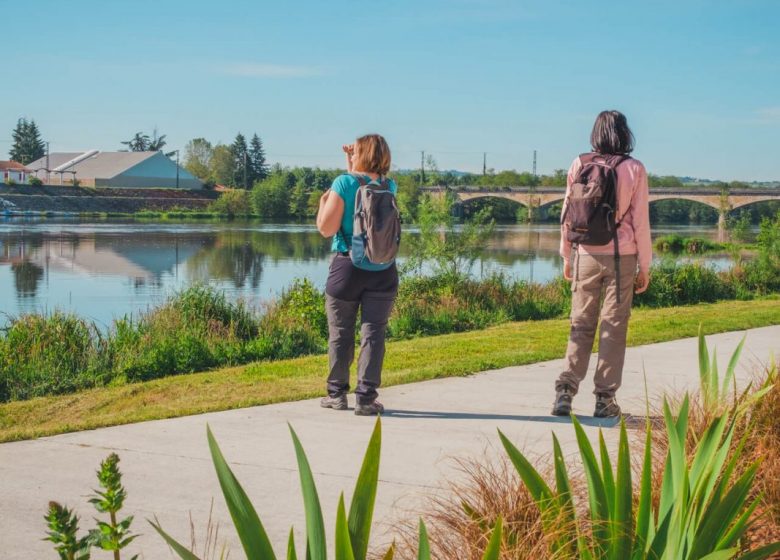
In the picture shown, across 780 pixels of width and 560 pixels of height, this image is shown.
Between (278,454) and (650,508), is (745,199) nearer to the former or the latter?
(278,454)

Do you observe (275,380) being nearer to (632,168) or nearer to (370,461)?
(632,168)

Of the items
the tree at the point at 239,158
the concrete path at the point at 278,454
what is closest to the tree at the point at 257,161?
the tree at the point at 239,158

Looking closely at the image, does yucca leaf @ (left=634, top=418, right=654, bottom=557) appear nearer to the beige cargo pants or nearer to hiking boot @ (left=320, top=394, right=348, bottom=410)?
the beige cargo pants

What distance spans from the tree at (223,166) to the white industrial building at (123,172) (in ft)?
24.7

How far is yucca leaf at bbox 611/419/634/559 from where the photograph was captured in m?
2.38

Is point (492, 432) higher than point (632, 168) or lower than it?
lower

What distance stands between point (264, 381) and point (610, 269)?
9.62 ft

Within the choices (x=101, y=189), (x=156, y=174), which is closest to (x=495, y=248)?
(x=101, y=189)

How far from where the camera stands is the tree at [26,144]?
144 metres

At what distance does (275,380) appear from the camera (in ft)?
24.2

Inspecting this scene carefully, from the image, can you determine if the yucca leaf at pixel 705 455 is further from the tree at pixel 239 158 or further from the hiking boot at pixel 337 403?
the tree at pixel 239 158

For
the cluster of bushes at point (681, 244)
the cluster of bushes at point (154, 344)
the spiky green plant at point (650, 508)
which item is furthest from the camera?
the cluster of bushes at point (681, 244)

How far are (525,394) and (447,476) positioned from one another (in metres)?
2.15

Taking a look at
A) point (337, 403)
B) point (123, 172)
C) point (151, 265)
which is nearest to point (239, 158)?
point (123, 172)
